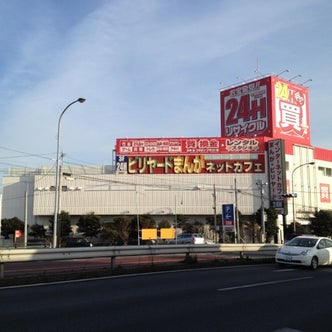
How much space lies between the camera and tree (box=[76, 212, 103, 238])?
74688 millimetres

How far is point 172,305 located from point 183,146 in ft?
240

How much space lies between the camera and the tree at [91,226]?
74688 millimetres

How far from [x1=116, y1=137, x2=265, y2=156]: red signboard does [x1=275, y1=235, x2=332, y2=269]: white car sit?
2487 inches

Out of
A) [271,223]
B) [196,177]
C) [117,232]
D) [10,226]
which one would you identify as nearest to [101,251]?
[117,232]

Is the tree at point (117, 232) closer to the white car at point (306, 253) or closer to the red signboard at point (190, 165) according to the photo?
the red signboard at point (190, 165)

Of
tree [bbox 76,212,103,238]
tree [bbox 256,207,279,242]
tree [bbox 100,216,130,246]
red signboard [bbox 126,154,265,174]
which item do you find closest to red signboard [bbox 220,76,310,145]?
red signboard [bbox 126,154,265,174]

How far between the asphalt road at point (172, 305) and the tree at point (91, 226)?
204 feet

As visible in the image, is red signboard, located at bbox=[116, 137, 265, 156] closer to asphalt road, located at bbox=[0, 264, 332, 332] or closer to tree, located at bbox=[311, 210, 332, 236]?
tree, located at bbox=[311, 210, 332, 236]

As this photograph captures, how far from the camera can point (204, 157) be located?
8325 cm

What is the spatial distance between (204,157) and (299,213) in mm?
20613

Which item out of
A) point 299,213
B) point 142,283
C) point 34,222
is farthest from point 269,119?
point 142,283

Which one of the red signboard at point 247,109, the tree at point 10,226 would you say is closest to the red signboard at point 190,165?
the red signboard at point 247,109

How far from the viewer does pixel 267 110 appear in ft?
273

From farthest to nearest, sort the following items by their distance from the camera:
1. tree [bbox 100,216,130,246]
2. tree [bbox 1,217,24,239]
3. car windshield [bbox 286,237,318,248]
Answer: tree [bbox 1,217,24,239], tree [bbox 100,216,130,246], car windshield [bbox 286,237,318,248]
